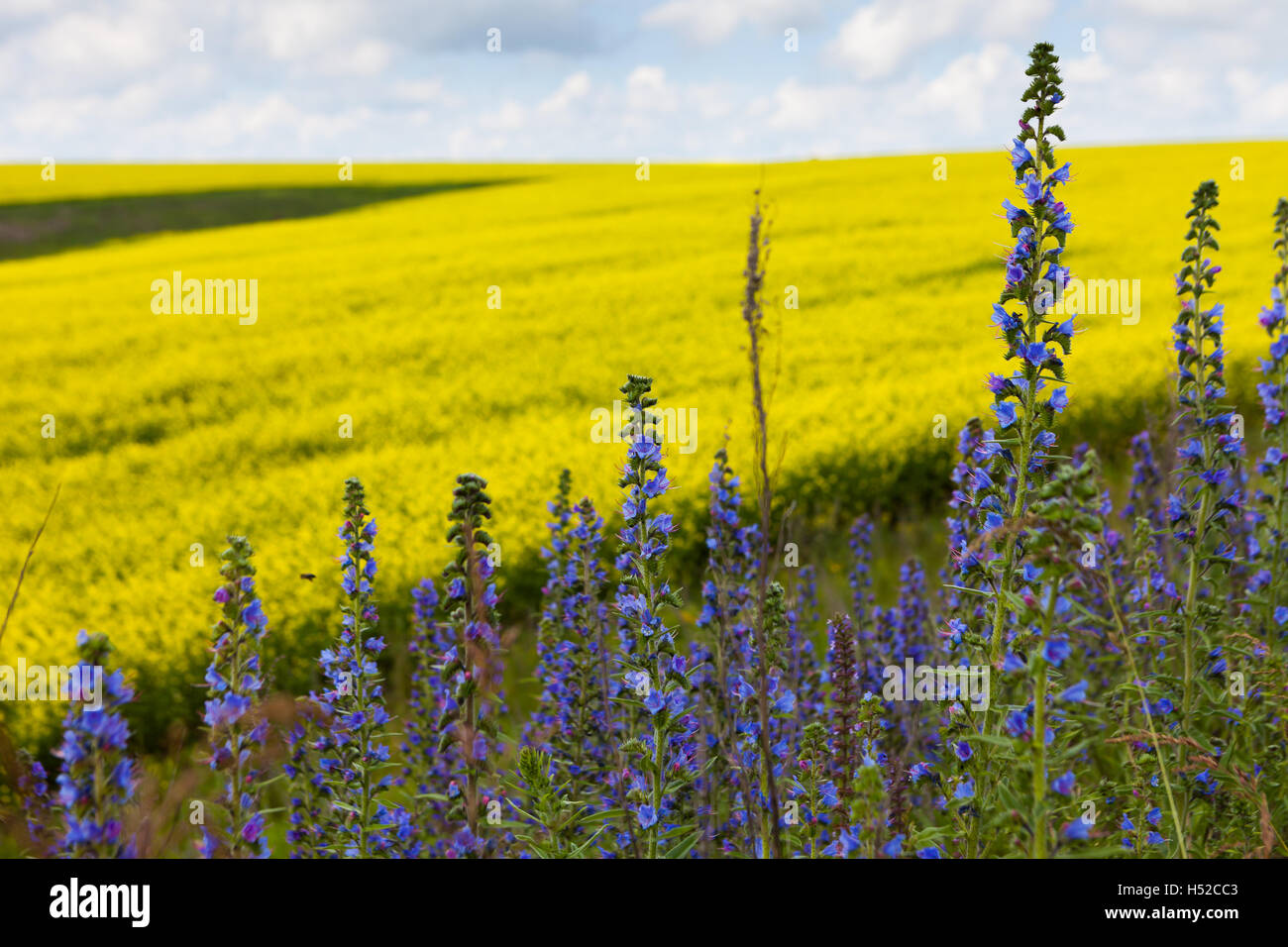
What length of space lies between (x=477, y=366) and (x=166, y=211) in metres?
25.6

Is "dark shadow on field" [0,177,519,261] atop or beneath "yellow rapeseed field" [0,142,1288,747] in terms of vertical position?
atop

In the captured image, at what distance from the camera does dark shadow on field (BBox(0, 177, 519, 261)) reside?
29.7 m

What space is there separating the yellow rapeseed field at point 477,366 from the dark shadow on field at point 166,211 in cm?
322

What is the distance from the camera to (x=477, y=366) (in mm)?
14922

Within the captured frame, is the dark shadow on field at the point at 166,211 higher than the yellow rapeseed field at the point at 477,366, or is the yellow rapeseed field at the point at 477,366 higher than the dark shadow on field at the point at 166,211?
the dark shadow on field at the point at 166,211

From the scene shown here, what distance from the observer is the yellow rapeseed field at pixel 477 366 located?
9.06 m

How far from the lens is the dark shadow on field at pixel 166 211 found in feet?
97.3

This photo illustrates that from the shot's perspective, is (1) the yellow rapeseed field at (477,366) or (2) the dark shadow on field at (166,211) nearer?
(1) the yellow rapeseed field at (477,366)

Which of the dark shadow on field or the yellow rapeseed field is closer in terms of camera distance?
the yellow rapeseed field

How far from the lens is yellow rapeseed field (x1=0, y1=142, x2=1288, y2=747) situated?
29.7 feet

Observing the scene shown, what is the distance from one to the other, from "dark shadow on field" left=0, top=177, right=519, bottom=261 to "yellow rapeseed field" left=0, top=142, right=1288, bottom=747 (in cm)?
322

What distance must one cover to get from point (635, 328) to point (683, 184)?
16.7 meters
